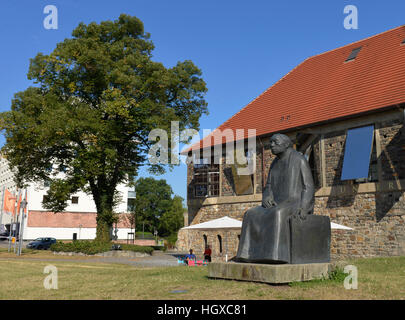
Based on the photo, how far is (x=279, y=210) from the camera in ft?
21.7

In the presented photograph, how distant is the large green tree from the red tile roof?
4.17 metres

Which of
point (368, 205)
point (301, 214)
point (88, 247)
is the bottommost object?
point (88, 247)

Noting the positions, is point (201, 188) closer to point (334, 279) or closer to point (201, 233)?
point (201, 233)

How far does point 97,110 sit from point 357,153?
1576 centimetres

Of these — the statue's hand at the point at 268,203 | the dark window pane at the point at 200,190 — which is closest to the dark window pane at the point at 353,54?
the dark window pane at the point at 200,190

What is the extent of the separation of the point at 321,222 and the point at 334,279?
0.95 metres

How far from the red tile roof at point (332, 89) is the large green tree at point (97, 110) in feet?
13.7

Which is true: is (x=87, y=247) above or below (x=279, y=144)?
below

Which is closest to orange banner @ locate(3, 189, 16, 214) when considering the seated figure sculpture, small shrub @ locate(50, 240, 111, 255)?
small shrub @ locate(50, 240, 111, 255)

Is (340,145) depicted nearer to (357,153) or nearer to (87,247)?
(357,153)

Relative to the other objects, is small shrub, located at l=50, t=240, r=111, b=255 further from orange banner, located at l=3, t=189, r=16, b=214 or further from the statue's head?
the statue's head

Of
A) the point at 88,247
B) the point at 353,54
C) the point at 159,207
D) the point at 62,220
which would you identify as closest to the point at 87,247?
the point at 88,247

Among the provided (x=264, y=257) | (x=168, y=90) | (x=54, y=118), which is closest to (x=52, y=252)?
(x=54, y=118)

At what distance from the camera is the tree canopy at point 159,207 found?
2872 inches
